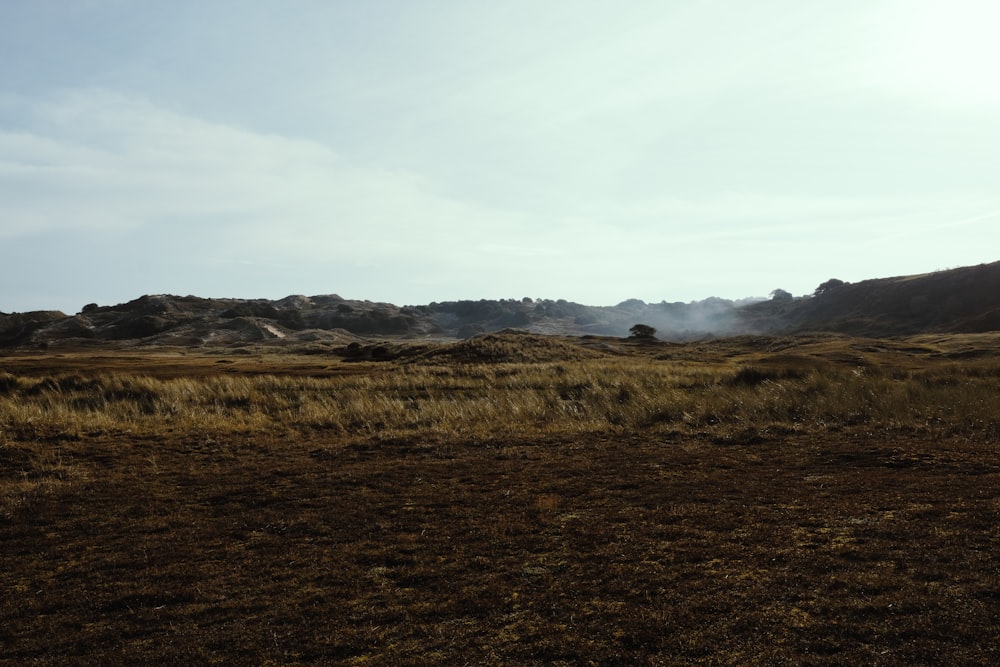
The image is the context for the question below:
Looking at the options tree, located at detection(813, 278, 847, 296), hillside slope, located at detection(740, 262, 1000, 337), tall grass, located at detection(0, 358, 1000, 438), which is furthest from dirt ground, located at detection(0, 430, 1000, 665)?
tree, located at detection(813, 278, 847, 296)

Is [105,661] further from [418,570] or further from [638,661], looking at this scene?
[638,661]

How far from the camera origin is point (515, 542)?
6.29 meters

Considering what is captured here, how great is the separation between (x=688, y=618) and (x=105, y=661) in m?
4.03

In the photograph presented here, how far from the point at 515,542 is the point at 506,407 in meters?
12.0

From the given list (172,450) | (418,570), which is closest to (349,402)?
(172,450)

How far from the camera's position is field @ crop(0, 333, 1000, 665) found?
4145 millimetres

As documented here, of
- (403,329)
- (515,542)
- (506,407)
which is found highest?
(403,329)

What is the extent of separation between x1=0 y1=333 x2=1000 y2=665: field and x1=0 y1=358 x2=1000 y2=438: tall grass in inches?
10.4

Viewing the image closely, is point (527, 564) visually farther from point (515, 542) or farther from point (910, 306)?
point (910, 306)

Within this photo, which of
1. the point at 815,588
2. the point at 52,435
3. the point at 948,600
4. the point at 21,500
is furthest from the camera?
the point at 52,435

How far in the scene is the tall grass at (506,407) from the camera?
14211mm

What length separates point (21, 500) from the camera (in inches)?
347

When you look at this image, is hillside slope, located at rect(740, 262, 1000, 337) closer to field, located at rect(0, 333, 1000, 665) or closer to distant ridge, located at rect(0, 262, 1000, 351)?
distant ridge, located at rect(0, 262, 1000, 351)

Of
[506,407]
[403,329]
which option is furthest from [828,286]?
[506,407]
